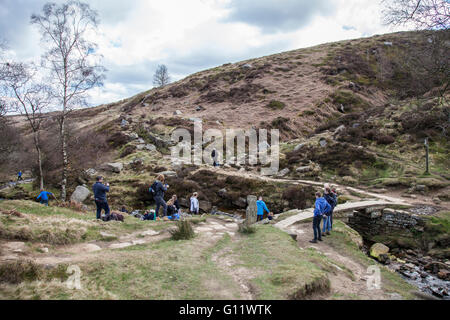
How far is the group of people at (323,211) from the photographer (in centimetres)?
920

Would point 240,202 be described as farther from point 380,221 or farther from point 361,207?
point 380,221

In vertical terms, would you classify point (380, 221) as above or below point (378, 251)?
above

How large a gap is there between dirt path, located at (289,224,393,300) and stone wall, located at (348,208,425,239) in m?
5.53

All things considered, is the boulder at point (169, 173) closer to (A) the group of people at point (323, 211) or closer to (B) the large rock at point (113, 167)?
(B) the large rock at point (113, 167)

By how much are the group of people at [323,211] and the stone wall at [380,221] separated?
4.31m

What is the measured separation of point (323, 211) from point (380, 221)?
680 cm

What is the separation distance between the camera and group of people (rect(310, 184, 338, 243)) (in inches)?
362

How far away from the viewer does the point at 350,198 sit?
55.0 feet

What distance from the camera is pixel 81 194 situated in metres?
20.1

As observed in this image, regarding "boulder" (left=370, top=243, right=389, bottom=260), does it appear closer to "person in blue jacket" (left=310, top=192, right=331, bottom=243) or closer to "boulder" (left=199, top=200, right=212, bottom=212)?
"person in blue jacket" (left=310, top=192, right=331, bottom=243)

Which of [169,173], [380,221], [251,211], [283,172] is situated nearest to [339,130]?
[283,172]

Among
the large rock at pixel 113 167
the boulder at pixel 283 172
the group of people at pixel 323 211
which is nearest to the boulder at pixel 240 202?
the boulder at pixel 283 172
